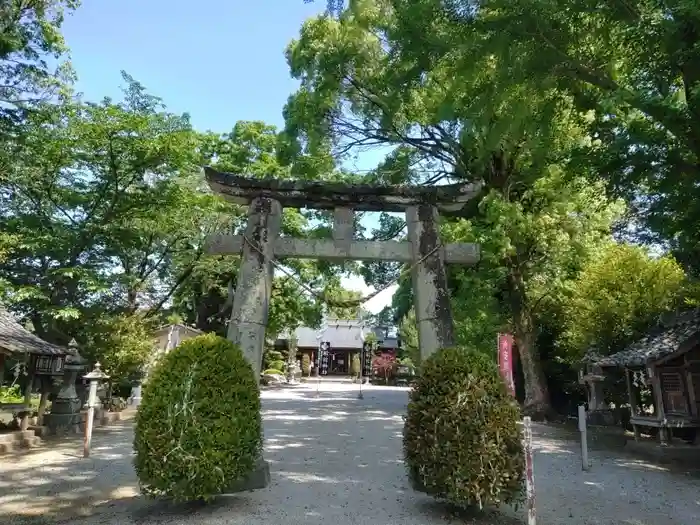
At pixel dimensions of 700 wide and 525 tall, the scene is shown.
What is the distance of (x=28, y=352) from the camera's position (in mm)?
11531

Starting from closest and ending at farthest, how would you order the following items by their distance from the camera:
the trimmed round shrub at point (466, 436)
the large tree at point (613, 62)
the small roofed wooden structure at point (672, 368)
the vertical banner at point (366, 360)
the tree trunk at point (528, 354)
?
the trimmed round shrub at point (466, 436) < the large tree at point (613, 62) < the small roofed wooden structure at point (672, 368) < the tree trunk at point (528, 354) < the vertical banner at point (366, 360)

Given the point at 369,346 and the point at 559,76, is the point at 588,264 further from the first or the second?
the point at 369,346

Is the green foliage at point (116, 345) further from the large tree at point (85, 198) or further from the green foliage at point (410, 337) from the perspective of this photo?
the green foliage at point (410, 337)

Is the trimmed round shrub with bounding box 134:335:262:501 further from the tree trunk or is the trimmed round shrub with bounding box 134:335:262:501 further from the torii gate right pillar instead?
the tree trunk

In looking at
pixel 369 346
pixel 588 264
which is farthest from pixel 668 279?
pixel 369 346

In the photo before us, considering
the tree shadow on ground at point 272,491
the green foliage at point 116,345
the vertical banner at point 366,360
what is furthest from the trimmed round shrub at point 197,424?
the vertical banner at point 366,360

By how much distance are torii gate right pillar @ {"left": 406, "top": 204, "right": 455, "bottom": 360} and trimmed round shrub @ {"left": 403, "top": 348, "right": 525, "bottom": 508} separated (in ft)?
3.52

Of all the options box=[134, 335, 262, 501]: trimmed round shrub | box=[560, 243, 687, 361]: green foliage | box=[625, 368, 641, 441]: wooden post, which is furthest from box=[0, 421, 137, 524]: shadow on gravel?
box=[560, 243, 687, 361]: green foliage

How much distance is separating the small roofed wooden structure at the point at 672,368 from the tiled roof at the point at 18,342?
1312cm

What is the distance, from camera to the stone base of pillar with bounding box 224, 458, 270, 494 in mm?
6123

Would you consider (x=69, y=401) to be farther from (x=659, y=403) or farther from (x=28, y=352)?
(x=659, y=403)

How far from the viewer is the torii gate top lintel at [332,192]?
7.62 metres

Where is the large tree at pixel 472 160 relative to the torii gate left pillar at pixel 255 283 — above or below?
above

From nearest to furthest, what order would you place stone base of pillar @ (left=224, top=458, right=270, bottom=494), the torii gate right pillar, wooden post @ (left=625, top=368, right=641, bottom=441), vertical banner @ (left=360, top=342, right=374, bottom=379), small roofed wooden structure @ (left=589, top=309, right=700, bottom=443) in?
stone base of pillar @ (left=224, top=458, right=270, bottom=494)
the torii gate right pillar
small roofed wooden structure @ (left=589, top=309, right=700, bottom=443)
wooden post @ (left=625, top=368, right=641, bottom=441)
vertical banner @ (left=360, top=342, right=374, bottom=379)
